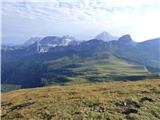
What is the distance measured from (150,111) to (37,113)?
1085cm

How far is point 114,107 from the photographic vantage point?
31.0 metres

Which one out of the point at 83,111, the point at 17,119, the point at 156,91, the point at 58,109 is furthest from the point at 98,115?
the point at 156,91

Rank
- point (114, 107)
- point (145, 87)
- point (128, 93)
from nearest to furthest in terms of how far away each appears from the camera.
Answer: point (114, 107), point (128, 93), point (145, 87)

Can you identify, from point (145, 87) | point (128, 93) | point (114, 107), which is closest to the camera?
point (114, 107)

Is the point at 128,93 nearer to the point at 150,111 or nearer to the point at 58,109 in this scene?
the point at 150,111

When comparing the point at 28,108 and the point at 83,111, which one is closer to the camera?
the point at 83,111

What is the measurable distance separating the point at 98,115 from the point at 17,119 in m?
7.45

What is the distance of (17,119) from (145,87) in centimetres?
1875

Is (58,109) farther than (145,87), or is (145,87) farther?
(145,87)

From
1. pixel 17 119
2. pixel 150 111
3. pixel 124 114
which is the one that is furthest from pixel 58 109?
pixel 150 111

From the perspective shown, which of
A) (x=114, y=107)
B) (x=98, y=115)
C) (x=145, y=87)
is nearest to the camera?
(x=98, y=115)

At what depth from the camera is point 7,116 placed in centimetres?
3041

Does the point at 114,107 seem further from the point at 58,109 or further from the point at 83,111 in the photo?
the point at 58,109

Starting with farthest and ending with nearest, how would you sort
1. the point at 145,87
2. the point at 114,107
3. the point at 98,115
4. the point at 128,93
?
the point at 145,87 → the point at 128,93 → the point at 114,107 → the point at 98,115
